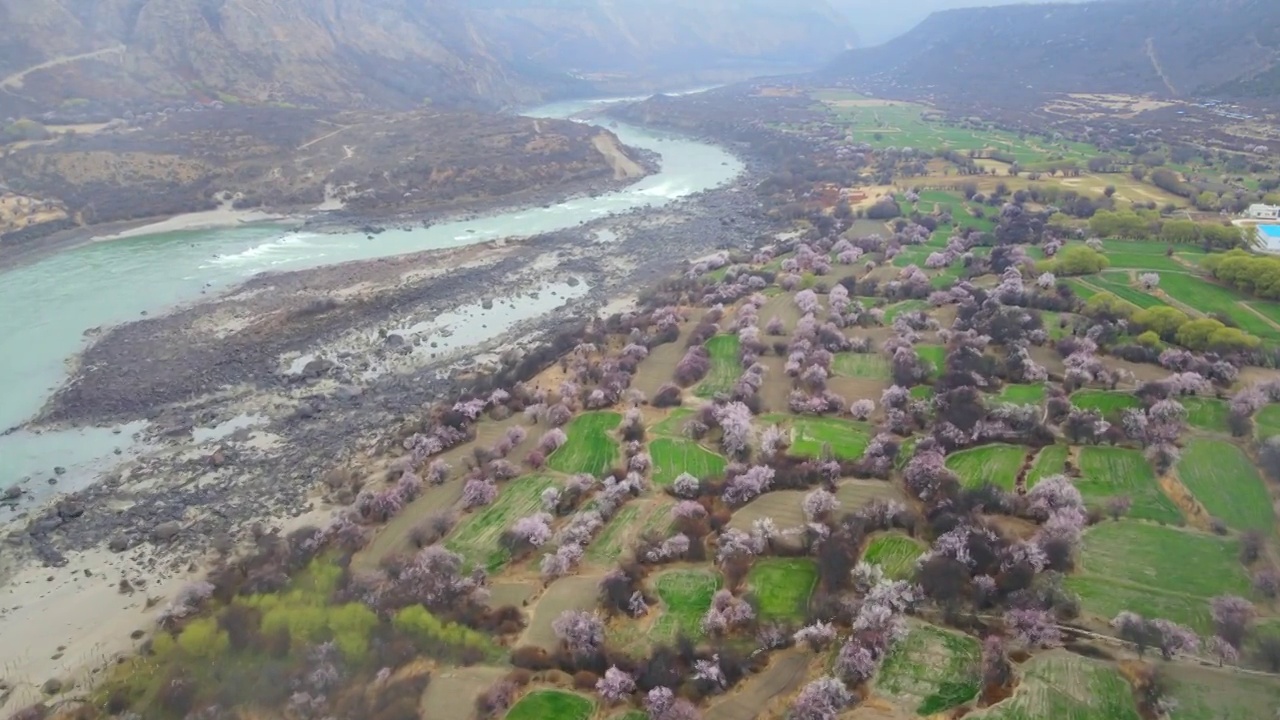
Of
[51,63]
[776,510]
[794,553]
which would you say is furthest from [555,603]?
[51,63]

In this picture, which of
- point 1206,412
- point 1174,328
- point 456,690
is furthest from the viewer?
point 1174,328

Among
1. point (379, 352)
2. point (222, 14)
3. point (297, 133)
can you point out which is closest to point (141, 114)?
point (297, 133)

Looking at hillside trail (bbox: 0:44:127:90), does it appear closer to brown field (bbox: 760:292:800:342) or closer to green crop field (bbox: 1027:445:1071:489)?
brown field (bbox: 760:292:800:342)

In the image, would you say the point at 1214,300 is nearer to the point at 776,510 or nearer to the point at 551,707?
the point at 776,510

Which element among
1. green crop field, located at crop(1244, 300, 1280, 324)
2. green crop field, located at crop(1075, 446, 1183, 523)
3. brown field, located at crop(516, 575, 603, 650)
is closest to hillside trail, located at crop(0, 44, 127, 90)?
brown field, located at crop(516, 575, 603, 650)

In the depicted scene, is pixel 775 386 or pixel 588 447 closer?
pixel 588 447

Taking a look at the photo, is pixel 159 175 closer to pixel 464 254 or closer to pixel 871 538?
pixel 464 254

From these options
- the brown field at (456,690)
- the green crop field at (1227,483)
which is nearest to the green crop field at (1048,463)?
the green crop field at (1227,483)

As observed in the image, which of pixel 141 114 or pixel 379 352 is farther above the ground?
pixel 141 114
